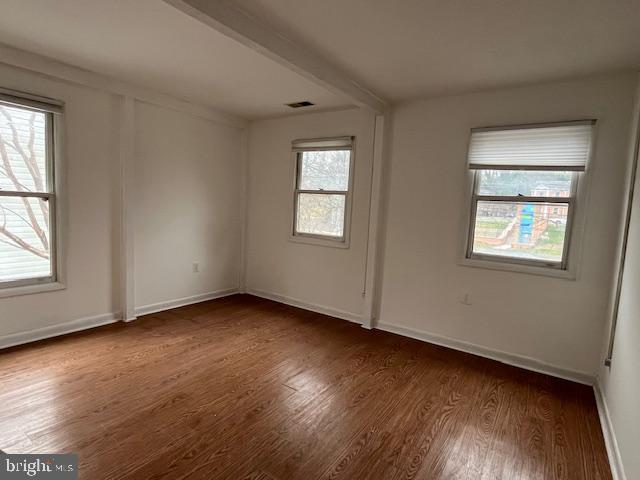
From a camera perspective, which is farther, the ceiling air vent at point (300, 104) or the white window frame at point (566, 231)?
the ceiling air vent at point (300, 104)

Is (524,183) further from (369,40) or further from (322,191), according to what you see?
(322,191)

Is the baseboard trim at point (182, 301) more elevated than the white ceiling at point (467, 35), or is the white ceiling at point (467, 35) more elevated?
the white ceiling at point (467, 35)

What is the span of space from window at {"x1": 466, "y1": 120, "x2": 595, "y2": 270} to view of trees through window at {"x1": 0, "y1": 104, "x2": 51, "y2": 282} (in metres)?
3.84

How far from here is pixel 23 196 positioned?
9.83 feet

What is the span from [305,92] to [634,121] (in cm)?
265

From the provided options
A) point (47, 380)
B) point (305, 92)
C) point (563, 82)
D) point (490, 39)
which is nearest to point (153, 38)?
point (305, 92)

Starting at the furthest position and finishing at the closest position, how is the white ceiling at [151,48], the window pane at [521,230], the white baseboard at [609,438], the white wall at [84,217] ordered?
the white wall at [84,217] → the window pane at [521,230] → the white ceiling at [151,48] → the white baseboard at [609,438]

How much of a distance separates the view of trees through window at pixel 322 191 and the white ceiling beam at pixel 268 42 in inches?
40.6

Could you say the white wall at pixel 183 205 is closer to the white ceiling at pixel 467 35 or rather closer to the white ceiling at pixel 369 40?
the white ceiling at pixel 369 40

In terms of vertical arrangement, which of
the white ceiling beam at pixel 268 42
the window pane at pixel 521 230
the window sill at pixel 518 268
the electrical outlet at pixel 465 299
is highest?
the white ceiling beam at pixel 268 42

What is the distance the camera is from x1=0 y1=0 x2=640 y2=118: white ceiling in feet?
6.40

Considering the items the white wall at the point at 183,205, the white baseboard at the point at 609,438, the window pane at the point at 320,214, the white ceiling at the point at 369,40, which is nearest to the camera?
the white baseboard at the point at 609,438

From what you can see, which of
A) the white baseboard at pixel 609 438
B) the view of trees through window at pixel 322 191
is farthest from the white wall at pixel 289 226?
the white baseboard at pixel 609 438

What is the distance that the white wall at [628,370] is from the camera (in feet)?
5.60
